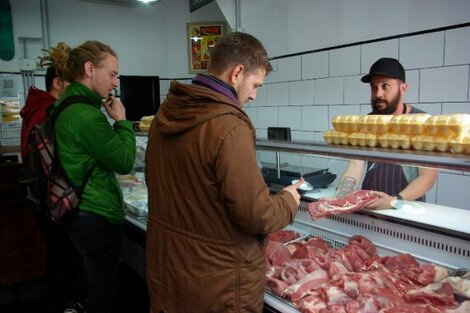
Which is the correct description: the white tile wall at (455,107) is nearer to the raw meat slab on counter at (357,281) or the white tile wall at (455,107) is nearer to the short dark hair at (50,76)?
the raw meat slab on counter at (357,281)

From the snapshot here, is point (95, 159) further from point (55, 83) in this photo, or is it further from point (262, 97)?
point (262, 97)

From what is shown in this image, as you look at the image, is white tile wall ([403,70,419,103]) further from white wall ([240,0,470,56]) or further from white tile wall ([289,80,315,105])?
white tile wall ([289,80,315,105])

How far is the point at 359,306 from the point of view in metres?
1.65

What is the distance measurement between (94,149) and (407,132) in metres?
1.66

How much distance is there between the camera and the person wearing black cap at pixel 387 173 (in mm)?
2254

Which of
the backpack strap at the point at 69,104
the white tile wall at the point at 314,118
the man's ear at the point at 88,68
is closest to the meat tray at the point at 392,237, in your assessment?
the backpack strap at the point at 69,104

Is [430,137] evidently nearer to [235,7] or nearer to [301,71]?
[301,71]

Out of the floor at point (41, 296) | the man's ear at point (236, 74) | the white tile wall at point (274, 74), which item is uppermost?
the white tile wall at point (274, 74)

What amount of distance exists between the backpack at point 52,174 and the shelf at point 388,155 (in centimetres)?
123

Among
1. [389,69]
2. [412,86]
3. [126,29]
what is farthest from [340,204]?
[126,29]

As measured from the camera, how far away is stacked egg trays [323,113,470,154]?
4.97 feet

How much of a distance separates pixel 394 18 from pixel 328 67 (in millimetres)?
906

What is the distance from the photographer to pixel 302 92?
4.83 meters

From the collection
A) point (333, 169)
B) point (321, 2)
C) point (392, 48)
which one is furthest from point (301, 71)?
point (333, 169)
